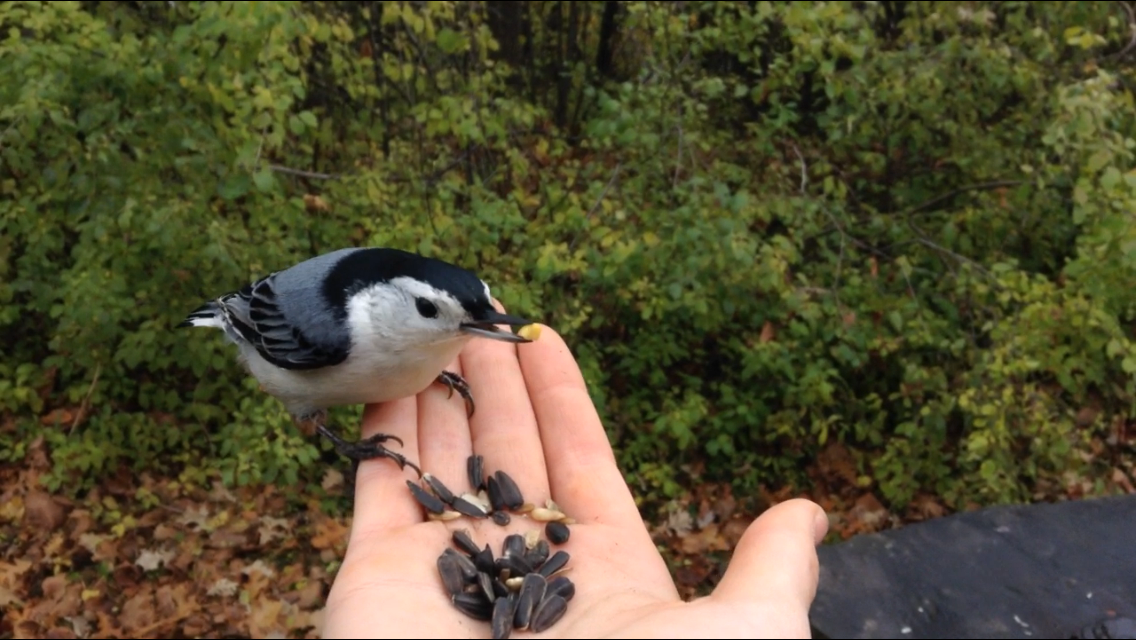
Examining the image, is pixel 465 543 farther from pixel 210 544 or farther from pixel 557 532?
pixel 210 544

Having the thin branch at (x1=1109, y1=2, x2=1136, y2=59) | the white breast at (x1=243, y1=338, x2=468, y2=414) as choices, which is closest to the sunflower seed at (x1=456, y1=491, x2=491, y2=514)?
the white breast at (x1=243, y1=338, x2=468, y2=414)

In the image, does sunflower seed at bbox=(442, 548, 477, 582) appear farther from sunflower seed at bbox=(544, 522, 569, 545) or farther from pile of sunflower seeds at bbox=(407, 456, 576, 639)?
sunflower seed at bbox=(544, 522, 569, 545)

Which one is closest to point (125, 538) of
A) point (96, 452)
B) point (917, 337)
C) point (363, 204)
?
point (96, 452)

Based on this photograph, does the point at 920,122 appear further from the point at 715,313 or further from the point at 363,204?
the point at 363,204

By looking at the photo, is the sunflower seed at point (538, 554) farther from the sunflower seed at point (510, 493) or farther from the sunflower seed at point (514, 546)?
the sunflower seed at point (510, 493)

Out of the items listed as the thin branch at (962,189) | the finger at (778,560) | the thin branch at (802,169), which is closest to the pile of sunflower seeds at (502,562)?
the finger at (778,560)

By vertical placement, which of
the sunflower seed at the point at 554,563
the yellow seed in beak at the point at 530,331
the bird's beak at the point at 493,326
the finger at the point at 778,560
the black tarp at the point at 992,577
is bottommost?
the black tarp at the point at 992,577
